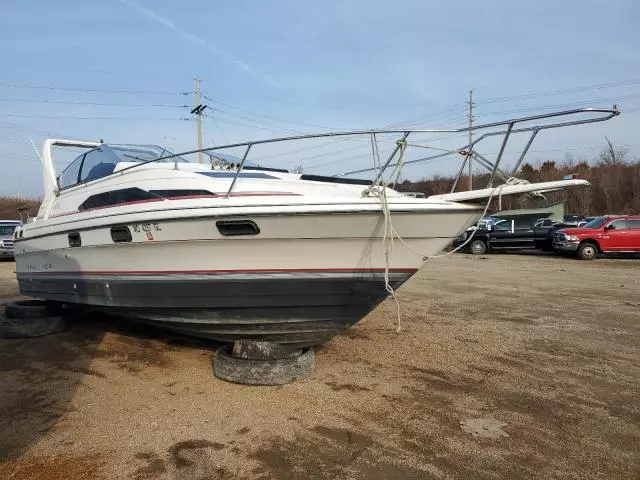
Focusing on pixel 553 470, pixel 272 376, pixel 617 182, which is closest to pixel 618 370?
pixel 553 470

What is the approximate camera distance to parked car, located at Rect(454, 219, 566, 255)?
776 inches

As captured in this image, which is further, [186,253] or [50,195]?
[50,195]

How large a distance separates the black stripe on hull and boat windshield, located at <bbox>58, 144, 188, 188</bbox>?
1591 mm

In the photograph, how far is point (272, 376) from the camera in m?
4.46

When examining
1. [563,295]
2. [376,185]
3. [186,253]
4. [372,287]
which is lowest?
[563,295]

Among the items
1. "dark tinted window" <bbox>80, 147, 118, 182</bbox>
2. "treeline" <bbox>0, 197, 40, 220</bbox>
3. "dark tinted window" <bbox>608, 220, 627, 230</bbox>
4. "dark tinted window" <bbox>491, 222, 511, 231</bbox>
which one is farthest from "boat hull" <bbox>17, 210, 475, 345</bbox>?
"treeline" <bbox>0, 197, 40, 220</bbox>

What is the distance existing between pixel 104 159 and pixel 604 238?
1627 cm

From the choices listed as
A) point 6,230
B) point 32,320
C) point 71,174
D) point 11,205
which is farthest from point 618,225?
point 11,205

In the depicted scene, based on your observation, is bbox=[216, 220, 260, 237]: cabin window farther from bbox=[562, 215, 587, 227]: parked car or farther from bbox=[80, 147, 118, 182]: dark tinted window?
bbox=[562, 215, 587, 227]: parked car

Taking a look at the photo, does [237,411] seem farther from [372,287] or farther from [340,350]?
[340,350]

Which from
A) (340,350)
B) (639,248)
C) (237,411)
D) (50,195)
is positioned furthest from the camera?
(639,248)

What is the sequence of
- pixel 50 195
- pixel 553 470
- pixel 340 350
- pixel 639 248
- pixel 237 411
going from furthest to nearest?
pixel 639 248, pixel 50 195, pixel 340 350, pixel 237 411, pixel 553 470

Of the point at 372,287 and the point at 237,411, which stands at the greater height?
the point at 372,287

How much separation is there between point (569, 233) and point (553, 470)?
16.1 m
